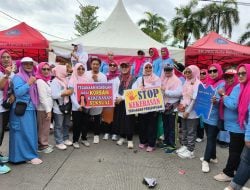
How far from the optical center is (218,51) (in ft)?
37.7

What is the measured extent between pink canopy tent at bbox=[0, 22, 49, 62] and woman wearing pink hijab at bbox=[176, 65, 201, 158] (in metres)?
7.21

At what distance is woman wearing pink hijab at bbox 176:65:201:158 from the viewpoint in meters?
5.74

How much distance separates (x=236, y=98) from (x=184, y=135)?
199cm

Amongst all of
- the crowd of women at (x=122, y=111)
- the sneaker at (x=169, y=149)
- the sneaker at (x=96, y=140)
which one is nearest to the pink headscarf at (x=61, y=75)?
the crowd of women at (x=122, y=111)

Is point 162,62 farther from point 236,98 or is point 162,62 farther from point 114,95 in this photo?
point 236,98

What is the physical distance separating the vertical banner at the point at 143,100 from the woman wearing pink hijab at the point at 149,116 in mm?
145

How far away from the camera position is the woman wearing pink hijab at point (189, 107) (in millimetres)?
5744

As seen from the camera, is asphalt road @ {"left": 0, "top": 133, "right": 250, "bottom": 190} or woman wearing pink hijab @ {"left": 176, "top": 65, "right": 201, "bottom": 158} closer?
asphalt road @ {"left": 0, "top": 133, "right": 250, "bottom": 190}

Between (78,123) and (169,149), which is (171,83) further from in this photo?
(78,123)

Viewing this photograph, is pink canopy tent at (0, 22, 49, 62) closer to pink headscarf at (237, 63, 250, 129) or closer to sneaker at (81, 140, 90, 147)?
sneaker at (81, 140, 90, 147)

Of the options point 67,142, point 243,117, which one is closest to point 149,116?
point 67,142

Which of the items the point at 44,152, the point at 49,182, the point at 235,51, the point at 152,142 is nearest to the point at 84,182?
the point at 49,182

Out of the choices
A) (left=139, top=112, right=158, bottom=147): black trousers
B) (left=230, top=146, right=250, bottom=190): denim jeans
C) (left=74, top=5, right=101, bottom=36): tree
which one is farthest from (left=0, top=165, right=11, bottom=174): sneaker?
(left=74, top=5, right=101, bottom=36): tree

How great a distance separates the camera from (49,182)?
447 cm
